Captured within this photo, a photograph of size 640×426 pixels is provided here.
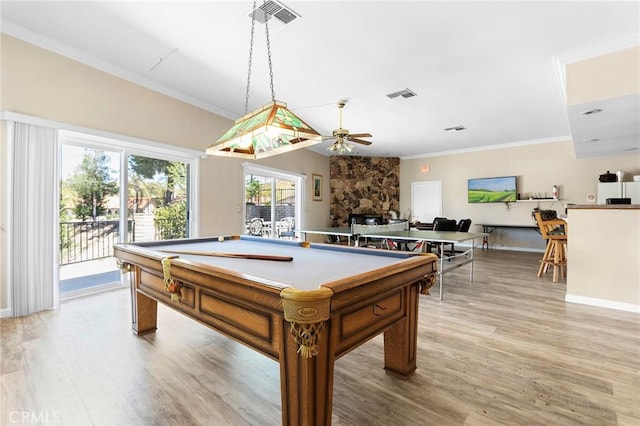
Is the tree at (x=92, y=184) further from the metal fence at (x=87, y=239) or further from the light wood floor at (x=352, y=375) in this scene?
the light wood floor at (x=352, y=375)

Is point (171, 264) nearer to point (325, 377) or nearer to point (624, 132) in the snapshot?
point (325, 377)

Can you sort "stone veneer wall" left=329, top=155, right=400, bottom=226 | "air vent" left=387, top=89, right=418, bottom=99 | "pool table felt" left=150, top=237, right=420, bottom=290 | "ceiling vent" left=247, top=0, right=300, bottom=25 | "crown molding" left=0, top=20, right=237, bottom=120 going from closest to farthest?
"pool table felt" left=150, top=237, right=420, bottom=290, "ceiling vent" left=247, top=0, right=300, bottom=25, "crown molding" left=0, top=20, right=237, bottom=120, "air vent" left=387, top=89, right=418, bottom=99, "stone veneer wall" left=329, top=155, right=400, bottom=226

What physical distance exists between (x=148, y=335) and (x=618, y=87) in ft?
16.8

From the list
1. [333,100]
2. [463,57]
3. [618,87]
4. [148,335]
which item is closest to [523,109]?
[618,87]

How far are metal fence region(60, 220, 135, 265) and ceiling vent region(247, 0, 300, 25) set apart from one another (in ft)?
10.3

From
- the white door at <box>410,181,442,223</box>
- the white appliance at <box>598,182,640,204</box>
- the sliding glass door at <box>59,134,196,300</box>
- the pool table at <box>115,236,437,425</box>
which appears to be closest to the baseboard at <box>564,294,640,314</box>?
the pool table at <box>115,236,437,425</box>

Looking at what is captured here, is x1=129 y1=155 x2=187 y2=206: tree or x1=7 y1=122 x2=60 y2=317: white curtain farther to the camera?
x1=129 y1=155 x2=187 y2=206: tree

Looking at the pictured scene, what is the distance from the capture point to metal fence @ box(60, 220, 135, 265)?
11.5ft

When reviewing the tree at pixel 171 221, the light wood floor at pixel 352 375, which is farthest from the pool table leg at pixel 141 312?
the tree at pixel 171 221

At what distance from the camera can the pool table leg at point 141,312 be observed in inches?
97.7

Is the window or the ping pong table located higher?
the window

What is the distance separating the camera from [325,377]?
1224 mm

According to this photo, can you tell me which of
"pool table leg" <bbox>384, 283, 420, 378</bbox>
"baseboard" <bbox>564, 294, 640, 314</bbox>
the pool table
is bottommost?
"baseboard" <bbox>564, 294, 640, 314</bbox>

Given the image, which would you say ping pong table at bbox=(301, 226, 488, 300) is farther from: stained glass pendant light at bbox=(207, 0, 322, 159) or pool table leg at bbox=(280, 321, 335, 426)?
pool table leg at bbox=(280, 321, 335, 426)
